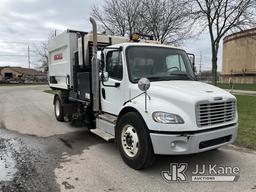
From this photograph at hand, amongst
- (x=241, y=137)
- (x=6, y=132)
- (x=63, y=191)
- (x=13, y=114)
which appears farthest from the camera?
(x=13, y=114)

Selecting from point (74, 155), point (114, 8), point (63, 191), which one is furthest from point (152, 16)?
point (63, 191)

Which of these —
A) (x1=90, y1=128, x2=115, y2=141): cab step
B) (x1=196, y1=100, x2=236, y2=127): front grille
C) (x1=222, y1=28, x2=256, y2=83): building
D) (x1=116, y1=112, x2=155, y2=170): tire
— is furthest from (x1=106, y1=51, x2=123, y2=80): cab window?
(x1=222, y1=28, x2=256, y2=83): building

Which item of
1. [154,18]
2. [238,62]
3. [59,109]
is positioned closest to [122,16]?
[154,18]

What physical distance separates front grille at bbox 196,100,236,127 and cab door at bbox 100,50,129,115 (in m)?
1.60

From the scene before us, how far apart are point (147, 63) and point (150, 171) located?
2187 mm

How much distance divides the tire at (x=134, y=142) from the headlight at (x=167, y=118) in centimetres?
32

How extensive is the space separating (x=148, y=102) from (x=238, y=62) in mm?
63969

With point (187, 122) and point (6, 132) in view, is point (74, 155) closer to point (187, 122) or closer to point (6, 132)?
point (187, 122)

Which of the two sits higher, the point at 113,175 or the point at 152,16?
the point at 152,16

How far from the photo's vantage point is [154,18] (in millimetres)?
18812

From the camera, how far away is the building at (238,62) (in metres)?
56.6

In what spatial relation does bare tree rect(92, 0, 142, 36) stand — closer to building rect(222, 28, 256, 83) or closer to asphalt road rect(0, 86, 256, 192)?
asphalt road rect(0, 86, 256, 192)

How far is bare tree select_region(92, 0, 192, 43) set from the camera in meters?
18.9

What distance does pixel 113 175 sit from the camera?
493cm
